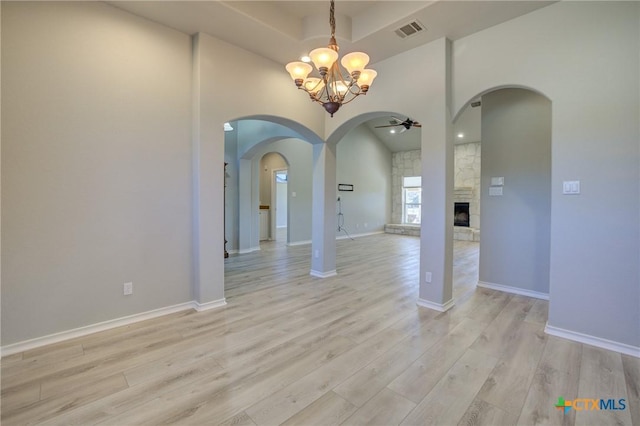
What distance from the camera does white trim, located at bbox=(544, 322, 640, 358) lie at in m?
2.27

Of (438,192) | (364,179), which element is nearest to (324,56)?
(438,192)

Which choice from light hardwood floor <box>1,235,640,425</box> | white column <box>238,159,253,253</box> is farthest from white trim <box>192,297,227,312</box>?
white column <box>238,159,253,253</box>

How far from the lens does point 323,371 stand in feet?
6.70

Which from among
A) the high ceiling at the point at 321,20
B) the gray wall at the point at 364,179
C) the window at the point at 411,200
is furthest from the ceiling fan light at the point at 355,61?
the window at the point at 411,200

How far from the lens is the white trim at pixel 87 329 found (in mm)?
2289

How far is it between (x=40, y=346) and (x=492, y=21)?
5.06 meters

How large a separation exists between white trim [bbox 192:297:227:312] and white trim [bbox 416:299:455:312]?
2.30 metres

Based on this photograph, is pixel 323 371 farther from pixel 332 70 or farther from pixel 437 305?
pixel 332 70

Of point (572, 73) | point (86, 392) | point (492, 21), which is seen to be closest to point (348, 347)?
point (86, 392)

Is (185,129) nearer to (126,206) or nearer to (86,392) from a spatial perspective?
(126,206)

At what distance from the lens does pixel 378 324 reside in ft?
9.30

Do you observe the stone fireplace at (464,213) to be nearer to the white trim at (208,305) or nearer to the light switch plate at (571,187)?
the light switch plate at (571,187)

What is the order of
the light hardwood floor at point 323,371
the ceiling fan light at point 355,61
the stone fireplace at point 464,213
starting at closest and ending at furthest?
the light hardwood floor at point 323,371, the ceiling fan light at point 355,61, the stone fireplace at point 464,213

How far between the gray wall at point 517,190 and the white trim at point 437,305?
1146mm
